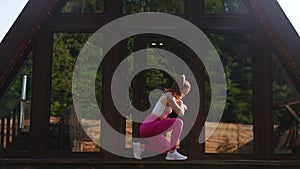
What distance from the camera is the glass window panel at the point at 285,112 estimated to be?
6.80m

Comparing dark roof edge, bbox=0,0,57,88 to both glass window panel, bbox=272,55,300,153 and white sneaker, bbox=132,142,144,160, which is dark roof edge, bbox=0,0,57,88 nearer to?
white sneaker, bbox=132,142,144,160

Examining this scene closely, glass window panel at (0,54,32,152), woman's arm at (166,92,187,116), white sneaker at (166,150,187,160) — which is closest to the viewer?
white sneaker at (166,150,187,160)

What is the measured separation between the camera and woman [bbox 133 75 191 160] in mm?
6105

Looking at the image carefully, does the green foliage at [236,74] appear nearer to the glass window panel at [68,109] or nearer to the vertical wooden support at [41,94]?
the glass window panel at [68,109]

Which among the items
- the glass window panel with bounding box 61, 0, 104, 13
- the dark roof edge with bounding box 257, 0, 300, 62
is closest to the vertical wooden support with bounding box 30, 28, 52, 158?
the glass window panel with bounding box 61, 0, 104, 13

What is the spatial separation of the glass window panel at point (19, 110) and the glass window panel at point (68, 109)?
333 mm

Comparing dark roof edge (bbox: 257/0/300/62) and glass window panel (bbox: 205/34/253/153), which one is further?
glass window panel (bbox: 205/34/253/153)

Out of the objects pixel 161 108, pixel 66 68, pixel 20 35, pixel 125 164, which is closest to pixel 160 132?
pixel 161 108

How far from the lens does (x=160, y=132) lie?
6.12 m

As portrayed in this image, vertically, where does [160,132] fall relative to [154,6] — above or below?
below

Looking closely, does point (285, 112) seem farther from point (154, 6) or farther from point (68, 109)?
point (68, 109)

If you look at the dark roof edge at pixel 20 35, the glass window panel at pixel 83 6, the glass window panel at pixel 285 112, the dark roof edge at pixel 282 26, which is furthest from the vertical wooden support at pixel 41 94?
the glass window panel at pixel 285 112

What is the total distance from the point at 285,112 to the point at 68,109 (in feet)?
9.54

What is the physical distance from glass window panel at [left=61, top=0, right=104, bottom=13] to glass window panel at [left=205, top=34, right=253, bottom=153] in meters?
1.58
